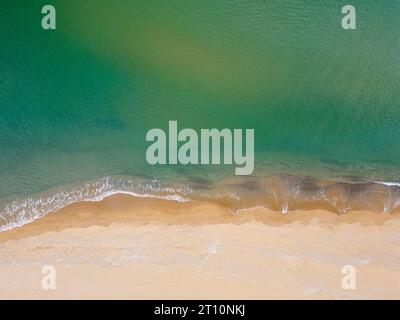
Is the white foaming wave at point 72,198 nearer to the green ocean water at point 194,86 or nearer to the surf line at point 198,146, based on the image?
the green ocean water at point 194,86

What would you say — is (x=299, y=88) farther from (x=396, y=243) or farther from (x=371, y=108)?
(x=396, y=243)

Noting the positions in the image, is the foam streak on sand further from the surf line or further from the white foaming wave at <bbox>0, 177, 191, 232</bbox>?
the surf line

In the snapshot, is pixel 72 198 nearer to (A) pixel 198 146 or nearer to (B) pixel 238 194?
(A) pixel 198 146

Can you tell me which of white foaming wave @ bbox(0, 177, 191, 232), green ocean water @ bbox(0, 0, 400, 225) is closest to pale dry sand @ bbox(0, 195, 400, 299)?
white foaming wave @ bbox(0, 177, 191, 232)

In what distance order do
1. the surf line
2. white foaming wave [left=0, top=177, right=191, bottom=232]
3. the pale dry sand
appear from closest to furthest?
the pale dry sand, white foaming wave [left=0, top=177, right=191, bottom=232], the surf line

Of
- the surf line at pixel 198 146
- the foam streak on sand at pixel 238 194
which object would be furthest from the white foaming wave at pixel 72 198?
the surf line at pixel 198 146
